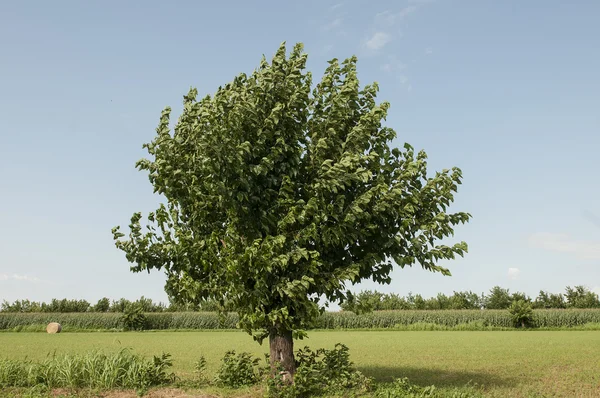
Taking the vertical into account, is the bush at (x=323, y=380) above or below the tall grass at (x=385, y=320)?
above

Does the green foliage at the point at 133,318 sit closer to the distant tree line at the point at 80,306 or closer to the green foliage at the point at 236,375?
the distant tree line at the point at 80,306

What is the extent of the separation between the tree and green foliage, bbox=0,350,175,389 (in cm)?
223

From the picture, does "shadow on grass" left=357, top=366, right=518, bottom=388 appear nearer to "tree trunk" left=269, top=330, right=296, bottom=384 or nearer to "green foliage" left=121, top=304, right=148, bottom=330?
"tree trunk" left=269, top=330, right=296, bottom=384

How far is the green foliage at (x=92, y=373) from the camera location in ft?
46.3

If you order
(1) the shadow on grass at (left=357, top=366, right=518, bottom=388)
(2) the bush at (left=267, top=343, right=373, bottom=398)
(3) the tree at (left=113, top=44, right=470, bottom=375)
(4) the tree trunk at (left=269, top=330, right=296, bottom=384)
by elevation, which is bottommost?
(1) the shadow on grass at (left=357, top=366, right=518, bottom=388)

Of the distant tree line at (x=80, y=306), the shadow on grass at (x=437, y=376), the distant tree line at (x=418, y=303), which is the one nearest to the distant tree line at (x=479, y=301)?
the distant tree line at (x=418, y=303)

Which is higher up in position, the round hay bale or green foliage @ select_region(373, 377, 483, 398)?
green foliage @ select_region(373, 377, 483, 398)

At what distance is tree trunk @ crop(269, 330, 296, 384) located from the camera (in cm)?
1380

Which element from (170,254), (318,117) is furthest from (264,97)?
(170,254)

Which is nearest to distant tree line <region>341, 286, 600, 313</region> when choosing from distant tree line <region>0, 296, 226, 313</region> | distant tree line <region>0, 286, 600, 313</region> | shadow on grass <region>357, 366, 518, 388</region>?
distant tree line <region>0, 286, 600, 313</region>

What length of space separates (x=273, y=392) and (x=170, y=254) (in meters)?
4.43

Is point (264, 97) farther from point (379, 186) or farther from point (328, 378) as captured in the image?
point (328, 378)

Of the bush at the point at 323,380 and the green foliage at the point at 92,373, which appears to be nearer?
the bush at the point at 323,380

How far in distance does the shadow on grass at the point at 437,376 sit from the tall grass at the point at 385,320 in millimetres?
43843
